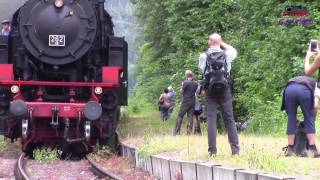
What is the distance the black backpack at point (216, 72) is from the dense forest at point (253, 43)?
5.16m

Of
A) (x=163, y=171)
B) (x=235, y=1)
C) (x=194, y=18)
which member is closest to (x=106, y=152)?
(x=163, y=171)

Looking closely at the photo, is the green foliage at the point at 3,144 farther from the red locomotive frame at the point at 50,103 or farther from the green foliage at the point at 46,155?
the green foliage at the point at 46,155

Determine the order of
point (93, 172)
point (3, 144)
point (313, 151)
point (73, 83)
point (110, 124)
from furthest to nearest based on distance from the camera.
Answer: point (3, 144) → point (110, 124) → point (73, 83) → point (93, 172) → point (313, 151)

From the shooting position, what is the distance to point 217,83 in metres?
8.43

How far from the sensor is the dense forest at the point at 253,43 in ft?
49.4

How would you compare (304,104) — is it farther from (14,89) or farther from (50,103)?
(14,89)

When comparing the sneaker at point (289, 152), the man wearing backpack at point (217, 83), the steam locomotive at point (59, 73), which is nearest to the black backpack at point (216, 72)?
the man wearing backpack at point (217, 83)

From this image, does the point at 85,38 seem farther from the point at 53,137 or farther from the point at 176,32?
the point at 176,32

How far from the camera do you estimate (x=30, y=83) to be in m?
12.6

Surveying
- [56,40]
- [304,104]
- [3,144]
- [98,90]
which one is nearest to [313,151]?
[304,104]

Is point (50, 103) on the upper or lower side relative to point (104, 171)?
upper

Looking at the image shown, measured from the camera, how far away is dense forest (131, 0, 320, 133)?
15.0 m

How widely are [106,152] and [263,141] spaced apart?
399 cm

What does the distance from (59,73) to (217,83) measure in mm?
5752
